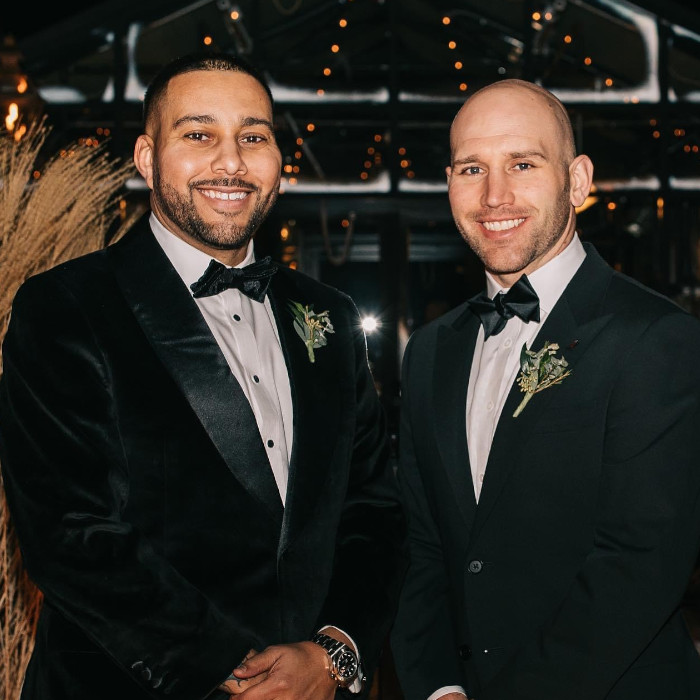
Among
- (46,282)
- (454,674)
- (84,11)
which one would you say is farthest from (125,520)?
(84,11)

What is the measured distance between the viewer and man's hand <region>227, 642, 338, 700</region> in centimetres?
174

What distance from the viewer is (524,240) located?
6.86ft

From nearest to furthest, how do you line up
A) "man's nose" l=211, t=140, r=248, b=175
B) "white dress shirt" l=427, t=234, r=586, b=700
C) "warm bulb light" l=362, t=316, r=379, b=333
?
"man's nose" l=211, t=140, r=248, b=175 → "white dress shirt" l=427, t=234, r=586, b=700 → "warm bulb light" l=362, t=316, r=379, b=333

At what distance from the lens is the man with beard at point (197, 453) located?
67.4 inches

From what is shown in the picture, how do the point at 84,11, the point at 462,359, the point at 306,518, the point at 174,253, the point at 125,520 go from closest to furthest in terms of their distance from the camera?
the point at 125,520 < the point at 306,518 < the point at 174,253 < the point at 462,359 < the point at 84,11

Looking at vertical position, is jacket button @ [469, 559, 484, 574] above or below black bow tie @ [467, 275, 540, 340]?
below

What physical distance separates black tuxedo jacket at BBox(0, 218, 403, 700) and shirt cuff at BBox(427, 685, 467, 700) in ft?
0.65

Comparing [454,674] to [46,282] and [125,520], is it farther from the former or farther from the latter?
[46,282]

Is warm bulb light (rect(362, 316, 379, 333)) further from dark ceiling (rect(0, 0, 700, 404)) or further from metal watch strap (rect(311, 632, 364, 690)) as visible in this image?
metal watch strap (rect(311, 632, 364, 690))

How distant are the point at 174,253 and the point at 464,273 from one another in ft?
19.8

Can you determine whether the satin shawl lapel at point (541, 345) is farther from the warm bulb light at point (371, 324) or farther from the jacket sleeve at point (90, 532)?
the warm bulb light at point (371, 324)

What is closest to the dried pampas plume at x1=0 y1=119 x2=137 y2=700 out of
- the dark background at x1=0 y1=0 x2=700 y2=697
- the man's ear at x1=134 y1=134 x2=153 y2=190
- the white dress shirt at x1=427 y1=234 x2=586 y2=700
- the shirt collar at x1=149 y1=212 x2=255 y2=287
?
the man's ear at x1=134 y1=134 x2=153 y2=190

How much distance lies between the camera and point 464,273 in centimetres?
791

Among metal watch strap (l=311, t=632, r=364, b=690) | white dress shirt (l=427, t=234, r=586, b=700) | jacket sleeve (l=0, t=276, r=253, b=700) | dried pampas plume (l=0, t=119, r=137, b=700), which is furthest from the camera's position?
dried pampas plume (l=0, t=119, r=137, b=700)
